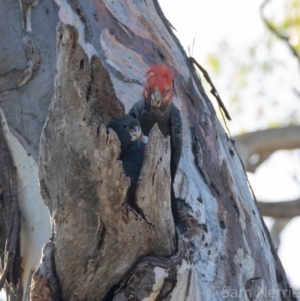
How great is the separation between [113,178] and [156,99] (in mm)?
972

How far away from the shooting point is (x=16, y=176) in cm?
362

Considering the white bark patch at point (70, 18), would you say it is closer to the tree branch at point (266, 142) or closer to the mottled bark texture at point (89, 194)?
the mottled bark texture at point (89, 194)

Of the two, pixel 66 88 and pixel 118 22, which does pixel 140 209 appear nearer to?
pixel 66 88

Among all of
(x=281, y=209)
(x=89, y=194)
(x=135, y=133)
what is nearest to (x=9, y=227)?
(x=135, y=133)

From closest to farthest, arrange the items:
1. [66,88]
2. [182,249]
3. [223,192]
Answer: [66,88] < [182,249] < [223,192]

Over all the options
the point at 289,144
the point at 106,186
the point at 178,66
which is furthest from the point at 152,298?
the point at 289,144

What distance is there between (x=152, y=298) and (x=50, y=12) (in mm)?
1837

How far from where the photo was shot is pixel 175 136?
3271 millimetres

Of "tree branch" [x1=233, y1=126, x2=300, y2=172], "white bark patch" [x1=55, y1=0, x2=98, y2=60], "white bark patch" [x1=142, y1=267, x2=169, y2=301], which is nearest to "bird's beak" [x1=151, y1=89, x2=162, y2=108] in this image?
"white bark patch" [x1=55, y1=0, x2=98, y2=60]

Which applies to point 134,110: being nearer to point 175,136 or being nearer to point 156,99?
point 156,99

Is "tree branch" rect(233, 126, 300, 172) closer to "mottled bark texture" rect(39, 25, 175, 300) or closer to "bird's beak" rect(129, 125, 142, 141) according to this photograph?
"bird's beak" rect(129, 125, 142, 141)

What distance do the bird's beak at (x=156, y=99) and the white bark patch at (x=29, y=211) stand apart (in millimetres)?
655

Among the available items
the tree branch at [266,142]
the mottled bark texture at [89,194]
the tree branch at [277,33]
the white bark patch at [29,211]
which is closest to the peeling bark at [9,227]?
the white bark patch at [29,211]

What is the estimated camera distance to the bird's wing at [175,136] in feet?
10.2
